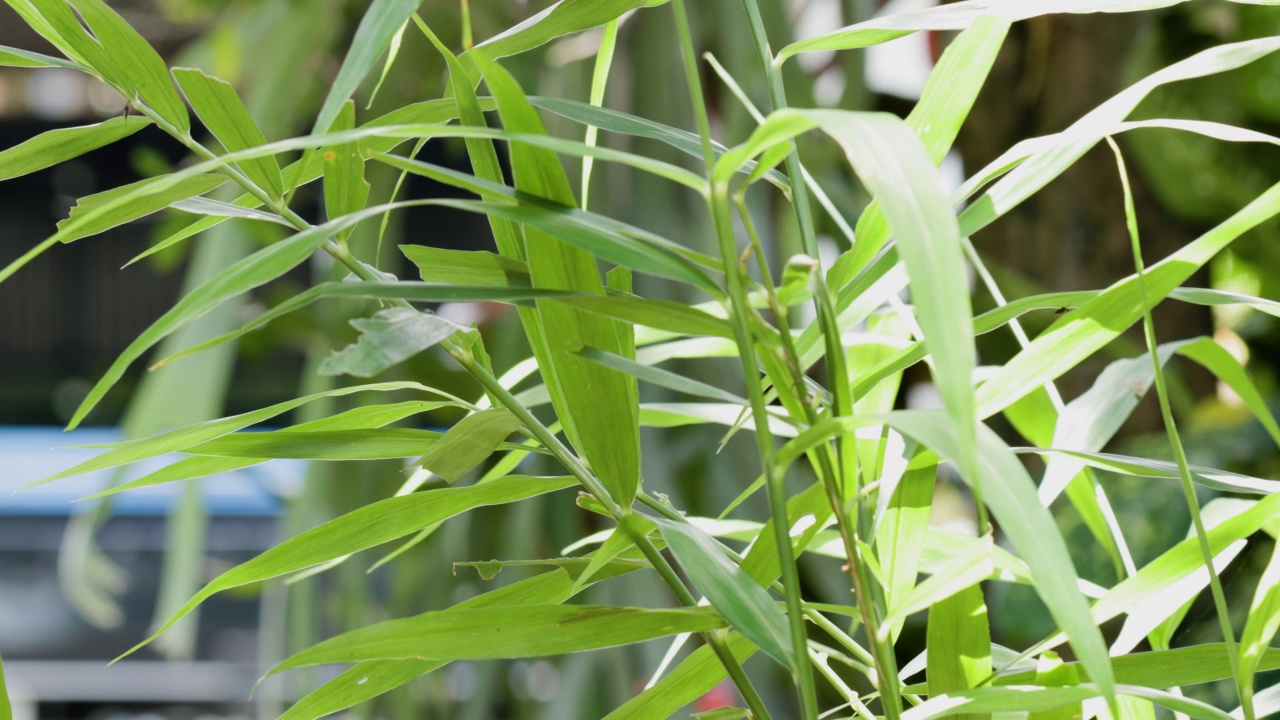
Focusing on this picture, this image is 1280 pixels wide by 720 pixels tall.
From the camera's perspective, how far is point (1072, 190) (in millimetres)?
1011

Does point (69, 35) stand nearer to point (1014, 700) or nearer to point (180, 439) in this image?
point (180, 439)

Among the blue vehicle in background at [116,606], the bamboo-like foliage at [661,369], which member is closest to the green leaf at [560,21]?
the bamboo-like foliage at [661,369]

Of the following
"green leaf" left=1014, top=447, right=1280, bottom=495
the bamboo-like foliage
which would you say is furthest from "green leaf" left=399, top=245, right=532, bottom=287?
"green leaf" left=1014, top=447, right=1280, bottom=495

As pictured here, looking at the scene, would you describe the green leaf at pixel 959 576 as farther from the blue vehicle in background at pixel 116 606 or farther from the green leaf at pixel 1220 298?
the blue vehicle in background at pixel 116 606

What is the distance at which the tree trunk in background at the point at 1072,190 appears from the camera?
1.00m

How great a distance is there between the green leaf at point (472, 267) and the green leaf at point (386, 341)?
0.03m

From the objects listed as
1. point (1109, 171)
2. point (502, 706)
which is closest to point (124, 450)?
point (1109, 171)

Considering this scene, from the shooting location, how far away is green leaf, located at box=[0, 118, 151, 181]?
0.65 feet

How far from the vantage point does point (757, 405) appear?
17 cm

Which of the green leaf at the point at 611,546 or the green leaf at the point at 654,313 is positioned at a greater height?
the green leaf at the point at 654,313

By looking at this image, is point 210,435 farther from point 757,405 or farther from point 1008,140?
point 1008,140

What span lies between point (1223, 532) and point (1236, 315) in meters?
0.91

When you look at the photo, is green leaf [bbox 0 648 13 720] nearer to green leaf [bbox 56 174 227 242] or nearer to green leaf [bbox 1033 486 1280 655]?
green leaf [bbox 56 174 227 242]

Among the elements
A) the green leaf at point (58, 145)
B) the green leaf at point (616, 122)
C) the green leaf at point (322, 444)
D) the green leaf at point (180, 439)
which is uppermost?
the green leaf at point (58, 145)
